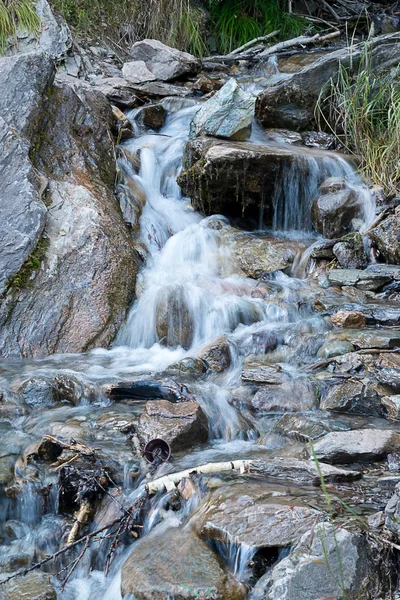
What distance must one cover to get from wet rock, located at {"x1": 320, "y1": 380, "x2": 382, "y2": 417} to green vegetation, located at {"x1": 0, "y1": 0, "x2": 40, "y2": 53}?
6.30 metres

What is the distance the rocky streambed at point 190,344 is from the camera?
7.53 feet

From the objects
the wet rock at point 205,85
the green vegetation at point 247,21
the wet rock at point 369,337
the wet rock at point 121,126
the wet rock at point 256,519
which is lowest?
the wet rock at point 369,337

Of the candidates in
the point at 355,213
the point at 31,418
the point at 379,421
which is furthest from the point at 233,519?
the point at 355,213

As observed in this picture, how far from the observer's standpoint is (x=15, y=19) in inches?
313

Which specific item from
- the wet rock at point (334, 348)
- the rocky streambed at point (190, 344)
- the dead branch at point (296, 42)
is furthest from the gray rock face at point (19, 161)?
the dead branch at point (296, 42)

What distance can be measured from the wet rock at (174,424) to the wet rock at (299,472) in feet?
1.68

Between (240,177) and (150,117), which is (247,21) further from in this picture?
(240,177)

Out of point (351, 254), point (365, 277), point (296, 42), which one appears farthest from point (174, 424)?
point (296, 42)

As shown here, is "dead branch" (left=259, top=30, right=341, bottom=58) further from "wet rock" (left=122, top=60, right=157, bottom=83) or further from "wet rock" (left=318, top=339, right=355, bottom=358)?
"wet rock" (left=318, top=339, right=355, bottom=358)

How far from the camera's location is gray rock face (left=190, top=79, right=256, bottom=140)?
6410 millimetres

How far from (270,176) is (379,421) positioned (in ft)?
10.6

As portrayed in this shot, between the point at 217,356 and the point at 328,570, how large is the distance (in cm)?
246

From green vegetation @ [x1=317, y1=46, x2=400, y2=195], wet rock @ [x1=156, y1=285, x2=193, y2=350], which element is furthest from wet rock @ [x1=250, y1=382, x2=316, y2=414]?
green vegetation @ [x1=317, y1=46, x2=400, y2=195]

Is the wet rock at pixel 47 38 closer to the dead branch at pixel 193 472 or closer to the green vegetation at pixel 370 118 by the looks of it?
the green vegetation at pixel 370 118
